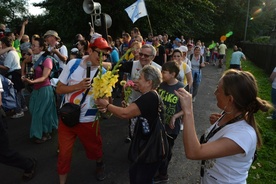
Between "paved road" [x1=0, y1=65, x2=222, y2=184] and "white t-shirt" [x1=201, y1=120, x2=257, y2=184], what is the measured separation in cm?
195

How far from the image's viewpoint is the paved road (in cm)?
365

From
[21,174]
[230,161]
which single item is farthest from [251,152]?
[21,174]

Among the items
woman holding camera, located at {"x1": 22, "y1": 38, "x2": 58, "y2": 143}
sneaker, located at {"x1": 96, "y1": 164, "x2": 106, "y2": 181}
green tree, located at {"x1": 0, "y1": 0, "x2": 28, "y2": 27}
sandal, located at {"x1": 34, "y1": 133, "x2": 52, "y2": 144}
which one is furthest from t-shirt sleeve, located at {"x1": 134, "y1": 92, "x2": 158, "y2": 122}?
green tree, located at {"x1": 0, "y1": 0, "x2": 28, "y2": 27}

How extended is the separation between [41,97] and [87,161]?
153 cm

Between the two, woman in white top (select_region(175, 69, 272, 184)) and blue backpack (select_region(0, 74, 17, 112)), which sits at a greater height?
woman in white top (select_region(175, 69, 272, 184))

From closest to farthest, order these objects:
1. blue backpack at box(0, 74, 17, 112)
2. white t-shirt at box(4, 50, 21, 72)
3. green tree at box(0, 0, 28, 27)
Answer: blue backpack at box(0, 74, 17, 112) → white t-shirt at box(4, 50, 21, 72) → green tree at box(0, 0, 28, 27)

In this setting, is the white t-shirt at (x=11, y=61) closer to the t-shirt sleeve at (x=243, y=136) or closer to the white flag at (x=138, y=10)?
the white flag at (x=138, y=10)

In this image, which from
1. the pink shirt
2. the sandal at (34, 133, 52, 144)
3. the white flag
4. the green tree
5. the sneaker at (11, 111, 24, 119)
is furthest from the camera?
the green tree

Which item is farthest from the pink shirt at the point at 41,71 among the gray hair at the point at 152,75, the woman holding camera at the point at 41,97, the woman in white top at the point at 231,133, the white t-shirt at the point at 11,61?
the woman in white top at the point at 231,133

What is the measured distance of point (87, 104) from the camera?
3.11 m

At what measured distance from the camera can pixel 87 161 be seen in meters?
4.15

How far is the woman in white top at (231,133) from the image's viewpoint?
1.58 m

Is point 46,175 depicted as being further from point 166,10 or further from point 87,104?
point 166,10

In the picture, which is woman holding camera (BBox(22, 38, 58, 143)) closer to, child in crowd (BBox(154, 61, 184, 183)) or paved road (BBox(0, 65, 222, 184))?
paved road (BBox(0, 65, 222, 184))
